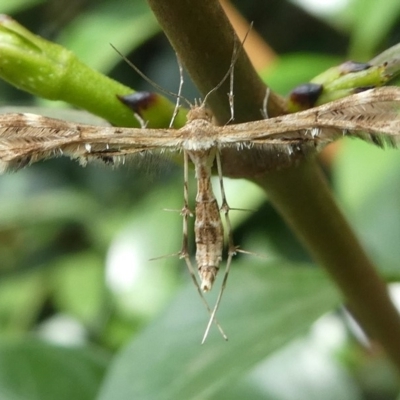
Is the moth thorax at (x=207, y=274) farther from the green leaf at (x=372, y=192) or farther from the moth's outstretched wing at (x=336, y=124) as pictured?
the green leaf at (x=372, y=192)

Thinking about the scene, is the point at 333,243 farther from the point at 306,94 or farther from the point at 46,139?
the point at 46,139

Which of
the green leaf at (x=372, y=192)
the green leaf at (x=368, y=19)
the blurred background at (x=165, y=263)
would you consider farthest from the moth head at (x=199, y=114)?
the green leaf at (x=368, y=19)

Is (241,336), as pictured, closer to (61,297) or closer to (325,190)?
(325,190)

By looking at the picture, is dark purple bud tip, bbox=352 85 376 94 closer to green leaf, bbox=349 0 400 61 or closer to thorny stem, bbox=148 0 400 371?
thorny stem, bbox=148 0 400 371

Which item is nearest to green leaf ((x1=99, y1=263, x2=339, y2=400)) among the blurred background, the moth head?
the blurred background

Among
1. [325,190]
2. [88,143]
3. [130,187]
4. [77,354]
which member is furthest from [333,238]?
[130,187]

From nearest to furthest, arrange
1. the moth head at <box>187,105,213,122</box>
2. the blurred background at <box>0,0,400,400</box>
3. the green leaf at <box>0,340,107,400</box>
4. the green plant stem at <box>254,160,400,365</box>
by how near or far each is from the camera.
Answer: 1. the green plant stem at <box>254,160,400,365</box>
2. the moth head at <box>187,105,213,122</box>
3. the blurred background at <box>0,0,400,400</box>
4. the green leaf at <box>0,340,107,400</box>

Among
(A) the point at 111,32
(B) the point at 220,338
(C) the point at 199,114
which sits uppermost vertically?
(A) the point at 111,32

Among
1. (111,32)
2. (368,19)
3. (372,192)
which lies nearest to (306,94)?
(372,192)
